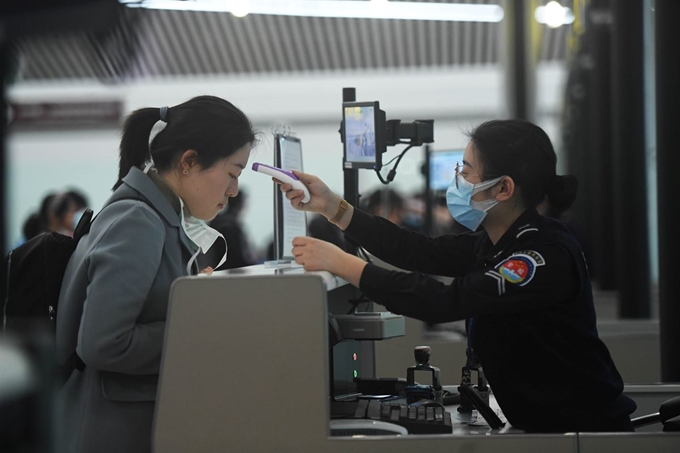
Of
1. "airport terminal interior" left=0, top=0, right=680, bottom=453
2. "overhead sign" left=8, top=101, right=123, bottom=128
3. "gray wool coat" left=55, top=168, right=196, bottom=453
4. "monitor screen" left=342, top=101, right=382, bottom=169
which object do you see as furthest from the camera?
"overhead sign" left=8, top=101, right=123, bottom=128

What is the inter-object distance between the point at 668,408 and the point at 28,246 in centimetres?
146

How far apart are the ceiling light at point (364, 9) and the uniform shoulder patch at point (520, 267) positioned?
619cm

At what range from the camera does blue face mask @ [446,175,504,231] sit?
1964 millimetres

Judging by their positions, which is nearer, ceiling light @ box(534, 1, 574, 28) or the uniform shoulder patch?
the uniform shoulder patch

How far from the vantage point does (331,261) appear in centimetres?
172

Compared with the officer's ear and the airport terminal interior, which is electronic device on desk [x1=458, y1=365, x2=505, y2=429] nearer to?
the airport terminal interior

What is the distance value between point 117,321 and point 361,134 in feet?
3.82

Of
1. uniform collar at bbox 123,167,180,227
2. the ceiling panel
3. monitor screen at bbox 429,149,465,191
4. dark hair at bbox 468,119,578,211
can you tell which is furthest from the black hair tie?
the ceiling panel

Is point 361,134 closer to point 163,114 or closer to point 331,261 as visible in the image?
point 163,114

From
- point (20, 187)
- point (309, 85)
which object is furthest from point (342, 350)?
point (309, 85)

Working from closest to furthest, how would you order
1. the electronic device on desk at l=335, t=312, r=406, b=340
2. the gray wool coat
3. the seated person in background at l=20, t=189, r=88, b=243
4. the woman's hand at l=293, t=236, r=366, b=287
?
1. the gray wool coat
2. the woman's hand at l=293, t=236, r=366, b=287
3. the electronic device on desk at l=335, t=312, r=406, b=340
4. the seated person in background at l=20, t=189, r=88, b=243

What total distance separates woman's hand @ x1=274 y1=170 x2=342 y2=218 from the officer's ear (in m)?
0.43

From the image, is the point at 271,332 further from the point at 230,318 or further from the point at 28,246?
the point at 28,246

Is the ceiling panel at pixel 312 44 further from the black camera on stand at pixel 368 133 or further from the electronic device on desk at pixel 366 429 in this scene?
the electronic device on desk at pixel 366 429
